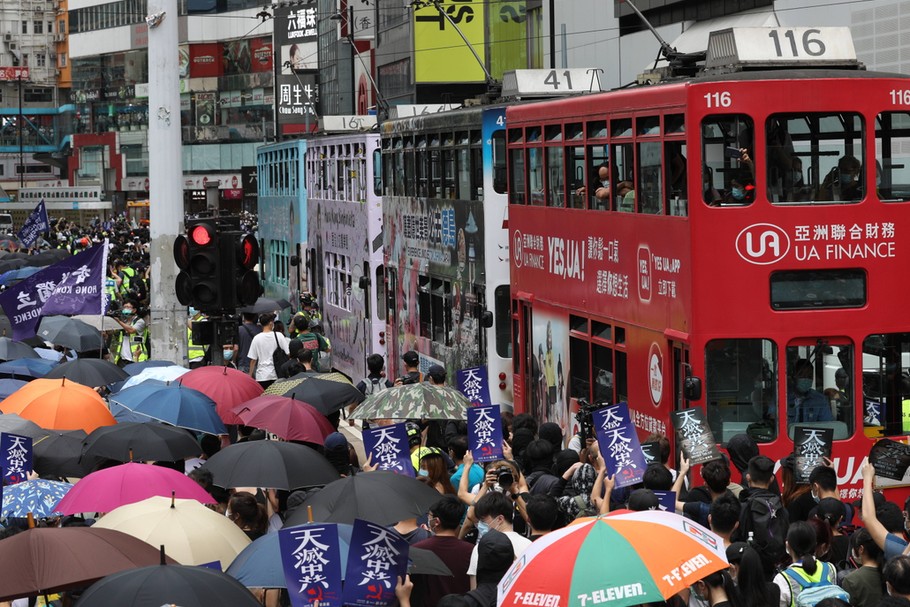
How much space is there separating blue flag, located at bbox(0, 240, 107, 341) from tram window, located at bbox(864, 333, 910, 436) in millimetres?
7732

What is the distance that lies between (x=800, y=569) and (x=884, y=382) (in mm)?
4493

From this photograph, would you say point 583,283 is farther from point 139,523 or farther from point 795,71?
point 139,523

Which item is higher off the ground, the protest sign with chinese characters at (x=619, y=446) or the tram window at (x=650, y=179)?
the tram window at (x=650, y=179)

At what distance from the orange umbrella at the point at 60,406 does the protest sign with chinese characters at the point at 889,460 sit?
5.68 meters

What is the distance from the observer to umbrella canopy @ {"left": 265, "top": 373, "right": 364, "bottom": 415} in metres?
12.8

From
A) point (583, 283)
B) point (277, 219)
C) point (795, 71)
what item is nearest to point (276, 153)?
point (277, 219)

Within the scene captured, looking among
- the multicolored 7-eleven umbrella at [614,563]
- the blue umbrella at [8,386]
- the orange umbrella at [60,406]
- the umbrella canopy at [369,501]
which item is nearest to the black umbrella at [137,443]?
the orange umbrella at [60,406]

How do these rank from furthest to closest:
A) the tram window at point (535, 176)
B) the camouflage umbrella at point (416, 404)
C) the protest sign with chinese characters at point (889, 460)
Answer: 1. the tram window at point (535, 176)
2. the camouflage umbrella at point (416, 404)
3. the protest sign with chinese characters at point (889, 460)

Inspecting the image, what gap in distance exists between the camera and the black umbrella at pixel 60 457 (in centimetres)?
1089

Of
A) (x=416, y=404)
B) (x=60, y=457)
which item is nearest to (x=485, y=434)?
(x=416, y=404)

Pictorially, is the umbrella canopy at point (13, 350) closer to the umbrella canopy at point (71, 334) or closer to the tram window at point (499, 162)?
the umbrella canopy at point (71, 334)

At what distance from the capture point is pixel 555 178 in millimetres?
14438

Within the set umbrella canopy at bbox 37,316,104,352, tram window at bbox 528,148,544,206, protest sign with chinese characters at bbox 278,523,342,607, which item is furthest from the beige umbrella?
umbrella canopy at bbox 37,316,104,352

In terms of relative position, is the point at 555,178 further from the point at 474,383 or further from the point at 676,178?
the point at 676,178
